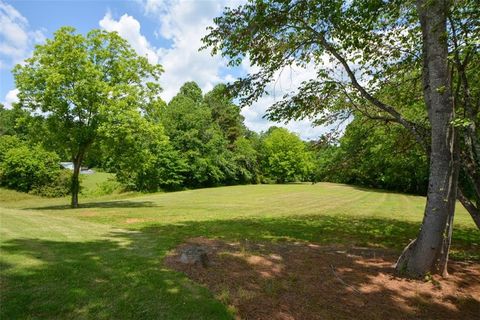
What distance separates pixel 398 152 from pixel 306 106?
4139mm

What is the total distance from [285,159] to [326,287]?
190 feet

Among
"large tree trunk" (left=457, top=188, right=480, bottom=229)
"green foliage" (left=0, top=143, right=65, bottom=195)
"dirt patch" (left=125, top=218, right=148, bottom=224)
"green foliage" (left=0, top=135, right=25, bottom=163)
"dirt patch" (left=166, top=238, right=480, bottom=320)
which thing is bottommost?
"dirt patch" (left=166, top=238, right=480, bottom=320)

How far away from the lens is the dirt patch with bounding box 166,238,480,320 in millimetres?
5027

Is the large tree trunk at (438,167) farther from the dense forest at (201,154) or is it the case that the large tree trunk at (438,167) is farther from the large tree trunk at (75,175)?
the large tree trunk at (75,175)

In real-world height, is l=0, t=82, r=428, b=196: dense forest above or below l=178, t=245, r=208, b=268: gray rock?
above

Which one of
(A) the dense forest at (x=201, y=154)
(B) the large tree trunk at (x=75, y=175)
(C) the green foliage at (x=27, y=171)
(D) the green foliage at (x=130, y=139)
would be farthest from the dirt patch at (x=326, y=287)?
(C) the green foliage at (x=27, y=171)

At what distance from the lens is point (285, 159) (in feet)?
208

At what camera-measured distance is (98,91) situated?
1681 cm

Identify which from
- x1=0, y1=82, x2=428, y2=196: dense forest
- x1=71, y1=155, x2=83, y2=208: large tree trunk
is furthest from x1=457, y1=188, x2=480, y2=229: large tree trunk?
A: x1=71, y1=155, x2=83, y2=208: large tree trunk

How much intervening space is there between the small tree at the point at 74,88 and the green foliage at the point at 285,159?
46.9 meters

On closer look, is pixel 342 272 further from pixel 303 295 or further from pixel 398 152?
pixel 398 152

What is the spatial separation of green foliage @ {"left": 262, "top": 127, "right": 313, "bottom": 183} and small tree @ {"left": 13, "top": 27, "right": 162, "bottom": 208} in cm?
4694

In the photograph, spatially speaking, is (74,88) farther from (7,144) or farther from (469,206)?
(7,144)

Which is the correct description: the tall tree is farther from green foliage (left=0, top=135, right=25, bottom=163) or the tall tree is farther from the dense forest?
green foliage (left=0, top=135, right=25, bottom=163)
